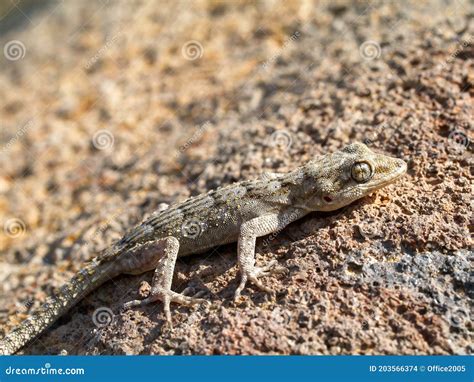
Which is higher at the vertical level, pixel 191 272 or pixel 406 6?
pixel 406 6

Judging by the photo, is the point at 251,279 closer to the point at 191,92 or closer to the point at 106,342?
the point at 106,342

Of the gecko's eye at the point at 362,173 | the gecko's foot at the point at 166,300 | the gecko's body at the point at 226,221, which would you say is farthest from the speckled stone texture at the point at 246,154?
the gecko's eye at the point at 362,173

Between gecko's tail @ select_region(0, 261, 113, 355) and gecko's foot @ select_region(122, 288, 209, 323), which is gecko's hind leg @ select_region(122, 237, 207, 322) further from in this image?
gecko's tail @ select_region(0, 261, 113, 355)

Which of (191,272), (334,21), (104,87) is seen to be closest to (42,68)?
(104,87)

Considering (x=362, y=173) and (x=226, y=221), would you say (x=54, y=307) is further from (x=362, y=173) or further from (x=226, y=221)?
(x=362, y=173)

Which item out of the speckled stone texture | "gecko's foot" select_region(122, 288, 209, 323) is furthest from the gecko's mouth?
"gecko's foot" select_region(122, 288, 209, 323)

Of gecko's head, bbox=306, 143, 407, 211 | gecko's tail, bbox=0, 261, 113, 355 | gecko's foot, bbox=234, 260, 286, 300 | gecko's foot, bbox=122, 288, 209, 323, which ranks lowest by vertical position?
gecko's tail, bbox=0, 261, 113, 355
